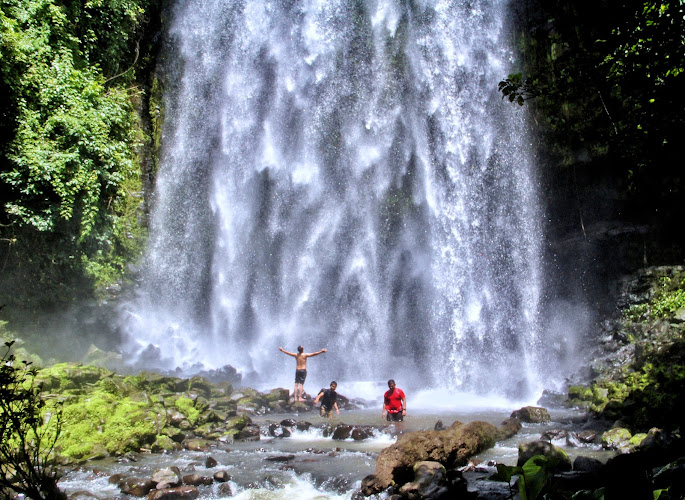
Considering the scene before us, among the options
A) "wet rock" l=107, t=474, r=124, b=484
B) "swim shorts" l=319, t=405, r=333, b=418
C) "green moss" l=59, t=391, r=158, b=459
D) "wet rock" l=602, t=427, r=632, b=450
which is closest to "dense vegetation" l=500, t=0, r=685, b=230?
"wet rock" l=602, t=427, r=632, b=450

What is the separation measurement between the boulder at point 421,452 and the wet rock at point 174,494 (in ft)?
7.41

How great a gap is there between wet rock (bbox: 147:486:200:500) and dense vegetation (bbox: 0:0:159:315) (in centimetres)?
961

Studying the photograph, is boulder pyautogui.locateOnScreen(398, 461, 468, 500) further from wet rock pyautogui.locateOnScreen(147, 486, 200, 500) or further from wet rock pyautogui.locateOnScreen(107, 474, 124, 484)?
wet rock pyautogui.locateOnScreen(107, 474, 124, 484)

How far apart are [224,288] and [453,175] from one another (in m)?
10.6

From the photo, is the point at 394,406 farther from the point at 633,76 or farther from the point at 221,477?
the point at 633,76

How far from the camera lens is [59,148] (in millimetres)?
13828

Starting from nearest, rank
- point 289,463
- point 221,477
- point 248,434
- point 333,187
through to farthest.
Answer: point 221,477
point 289,463
point 248,434
point 333,187

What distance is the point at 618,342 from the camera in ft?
48.9

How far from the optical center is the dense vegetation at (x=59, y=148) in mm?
13219

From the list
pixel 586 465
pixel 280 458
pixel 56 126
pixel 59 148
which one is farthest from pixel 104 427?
pixel 56 126

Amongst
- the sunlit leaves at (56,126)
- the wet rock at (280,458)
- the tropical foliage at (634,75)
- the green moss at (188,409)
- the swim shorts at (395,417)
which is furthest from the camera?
the sunlit leaves at (56,126)

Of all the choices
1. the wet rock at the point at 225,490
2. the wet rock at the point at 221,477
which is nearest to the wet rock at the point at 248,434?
the wet rock at the point at 221,477

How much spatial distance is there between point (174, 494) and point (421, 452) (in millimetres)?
3277

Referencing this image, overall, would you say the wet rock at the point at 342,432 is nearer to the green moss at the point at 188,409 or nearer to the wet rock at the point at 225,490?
the green moss at the point at 188,409
